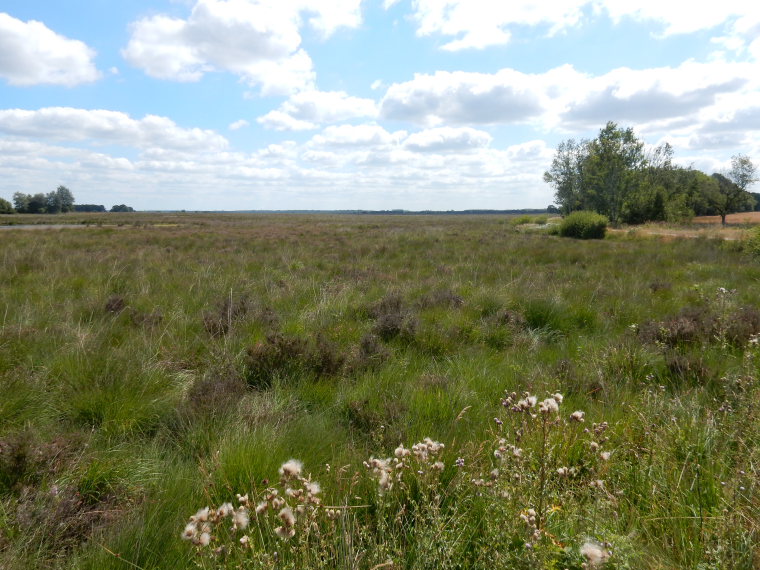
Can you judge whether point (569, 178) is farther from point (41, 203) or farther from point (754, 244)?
point (41, 203)

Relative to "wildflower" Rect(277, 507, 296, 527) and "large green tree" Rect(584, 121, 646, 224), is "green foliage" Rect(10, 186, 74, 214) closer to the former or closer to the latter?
"large green tree" Rect(584, 121, 646, 224)

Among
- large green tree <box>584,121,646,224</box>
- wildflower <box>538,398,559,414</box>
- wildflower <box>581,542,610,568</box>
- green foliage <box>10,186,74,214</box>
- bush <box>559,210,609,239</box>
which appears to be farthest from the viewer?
green foliage <box>10,186,74,214</box>

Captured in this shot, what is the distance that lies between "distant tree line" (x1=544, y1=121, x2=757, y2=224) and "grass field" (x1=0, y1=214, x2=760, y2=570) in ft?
122

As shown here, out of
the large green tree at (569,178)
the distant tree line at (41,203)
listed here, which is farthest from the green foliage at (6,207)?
the large green tree at (569,178)

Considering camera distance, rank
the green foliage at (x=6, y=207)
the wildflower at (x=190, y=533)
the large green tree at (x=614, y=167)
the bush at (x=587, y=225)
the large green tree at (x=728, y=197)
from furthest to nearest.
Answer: the green foliage at (x=6, y=207) < the large green tree at (x=728, y=197) < the large green tree at (x=614, y=167) < the bush at (x=587, y=225) < the wildflower at (x=190, y=533)

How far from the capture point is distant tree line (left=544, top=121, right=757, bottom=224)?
39062 millimetres

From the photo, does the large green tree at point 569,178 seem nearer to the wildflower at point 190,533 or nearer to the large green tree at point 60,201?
the wildflower at point 190,533

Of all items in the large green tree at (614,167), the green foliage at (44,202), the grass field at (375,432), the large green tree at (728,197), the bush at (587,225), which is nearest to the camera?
the grass field at (375,432)

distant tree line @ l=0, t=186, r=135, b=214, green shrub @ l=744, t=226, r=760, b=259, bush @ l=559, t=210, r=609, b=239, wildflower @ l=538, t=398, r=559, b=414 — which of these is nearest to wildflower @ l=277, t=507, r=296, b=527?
wildflower @ l=538, t=398, r=559, b=414

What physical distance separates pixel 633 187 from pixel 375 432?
4612 cm

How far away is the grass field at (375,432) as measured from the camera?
1.67m

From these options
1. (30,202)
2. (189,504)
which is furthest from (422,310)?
(30,202)

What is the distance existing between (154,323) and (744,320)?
7684mm

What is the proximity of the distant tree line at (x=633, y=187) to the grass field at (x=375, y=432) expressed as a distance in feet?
122
